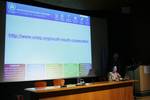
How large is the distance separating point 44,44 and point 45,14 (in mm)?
510

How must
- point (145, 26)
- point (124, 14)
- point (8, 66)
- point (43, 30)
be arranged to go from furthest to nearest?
1. point (124, 14)
2. point (145, 26)
3. point (43, 30)
4. point (8, 66)

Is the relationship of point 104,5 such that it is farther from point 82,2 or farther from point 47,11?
point 47,11

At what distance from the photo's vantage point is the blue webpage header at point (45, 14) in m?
3.09

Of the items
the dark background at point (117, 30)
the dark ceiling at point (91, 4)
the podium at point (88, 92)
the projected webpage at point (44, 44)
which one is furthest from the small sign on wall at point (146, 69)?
the dark ceiling at point (91, 4)

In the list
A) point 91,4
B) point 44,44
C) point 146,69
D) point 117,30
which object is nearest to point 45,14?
point 44,44

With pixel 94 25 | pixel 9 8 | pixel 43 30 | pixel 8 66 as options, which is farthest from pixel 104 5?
pixel 8 66

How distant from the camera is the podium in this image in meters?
2.16

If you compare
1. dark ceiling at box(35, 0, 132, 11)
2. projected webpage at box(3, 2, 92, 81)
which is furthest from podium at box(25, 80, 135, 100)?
dark ceiling at box(35, 0, 132, 11)

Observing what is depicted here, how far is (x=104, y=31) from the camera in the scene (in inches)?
175

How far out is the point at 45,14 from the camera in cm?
344

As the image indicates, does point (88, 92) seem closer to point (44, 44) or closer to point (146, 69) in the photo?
point (44, 44)

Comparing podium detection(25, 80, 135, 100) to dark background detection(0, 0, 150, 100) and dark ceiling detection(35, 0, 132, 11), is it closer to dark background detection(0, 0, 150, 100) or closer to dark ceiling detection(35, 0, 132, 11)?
dark background detection(0, 0, 150, 100)

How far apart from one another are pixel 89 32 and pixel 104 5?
0.64 metres

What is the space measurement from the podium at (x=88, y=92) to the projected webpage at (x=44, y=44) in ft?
3.00
